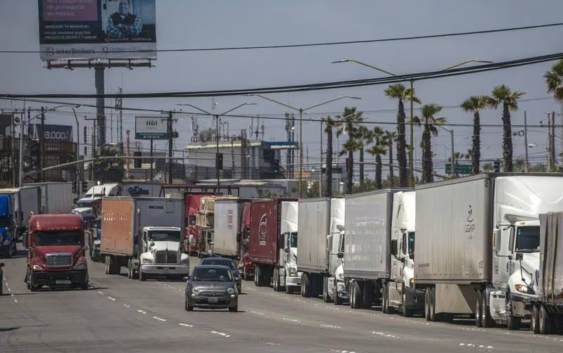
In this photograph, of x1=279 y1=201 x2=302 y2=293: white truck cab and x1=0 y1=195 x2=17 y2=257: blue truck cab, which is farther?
x1=0 y1=195 x2=17 y2=257: blue truck cab

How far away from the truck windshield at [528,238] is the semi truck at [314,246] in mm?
17010

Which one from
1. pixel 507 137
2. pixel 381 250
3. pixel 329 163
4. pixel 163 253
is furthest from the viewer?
pixel 329 163

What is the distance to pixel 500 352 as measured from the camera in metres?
21.8

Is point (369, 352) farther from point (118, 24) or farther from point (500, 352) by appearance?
point (118, 24)

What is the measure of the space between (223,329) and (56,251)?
2323 cm

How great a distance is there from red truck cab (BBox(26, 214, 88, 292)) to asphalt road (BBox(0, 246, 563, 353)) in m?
1.78

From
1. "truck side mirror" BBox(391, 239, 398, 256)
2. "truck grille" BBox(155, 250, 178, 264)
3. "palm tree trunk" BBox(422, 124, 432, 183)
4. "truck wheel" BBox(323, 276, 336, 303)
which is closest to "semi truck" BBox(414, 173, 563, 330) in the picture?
"truck side mirror" BBox(391, 239, 398, 256)

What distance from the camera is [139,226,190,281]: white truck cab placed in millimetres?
58625

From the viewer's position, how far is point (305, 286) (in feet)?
168

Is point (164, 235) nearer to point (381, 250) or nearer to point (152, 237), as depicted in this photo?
point (152, 237)

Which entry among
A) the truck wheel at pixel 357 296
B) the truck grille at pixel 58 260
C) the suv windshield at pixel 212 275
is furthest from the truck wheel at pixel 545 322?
the truck grille at pixel 58 260

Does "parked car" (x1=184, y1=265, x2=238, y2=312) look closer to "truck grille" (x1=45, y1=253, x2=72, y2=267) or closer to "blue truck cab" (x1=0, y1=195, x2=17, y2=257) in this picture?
"truck grille" (x1=45, y1=253, x2=72, y2=267)

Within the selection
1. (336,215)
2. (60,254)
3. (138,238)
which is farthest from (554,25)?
(138,238)

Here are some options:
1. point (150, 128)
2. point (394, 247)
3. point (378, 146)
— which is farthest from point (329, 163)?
point (150, 128)
